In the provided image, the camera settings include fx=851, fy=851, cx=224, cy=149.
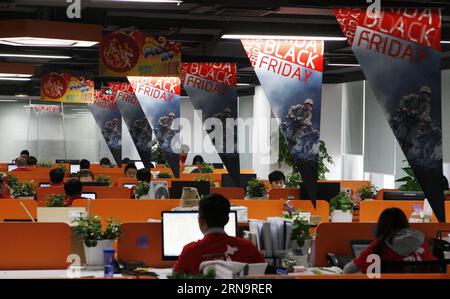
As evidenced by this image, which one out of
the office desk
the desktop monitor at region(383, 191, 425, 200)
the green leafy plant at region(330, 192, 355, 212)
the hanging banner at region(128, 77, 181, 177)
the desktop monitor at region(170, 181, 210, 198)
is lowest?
the office desk

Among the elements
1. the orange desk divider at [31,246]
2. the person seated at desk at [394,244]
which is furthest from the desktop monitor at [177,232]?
the person seated at desk at [394,244]

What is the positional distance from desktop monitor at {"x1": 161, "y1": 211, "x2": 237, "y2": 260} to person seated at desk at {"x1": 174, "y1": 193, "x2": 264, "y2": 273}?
1.20 metres

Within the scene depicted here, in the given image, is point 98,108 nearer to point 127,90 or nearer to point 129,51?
point 127,90

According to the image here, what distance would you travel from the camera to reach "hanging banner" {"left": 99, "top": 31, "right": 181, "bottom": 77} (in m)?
13.3

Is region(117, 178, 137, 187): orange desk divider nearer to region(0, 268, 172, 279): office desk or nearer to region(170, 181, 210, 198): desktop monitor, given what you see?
region(170, 181, 210, 198): desktop monitor


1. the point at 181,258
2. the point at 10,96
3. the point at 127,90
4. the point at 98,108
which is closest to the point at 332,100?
the point at 127,90

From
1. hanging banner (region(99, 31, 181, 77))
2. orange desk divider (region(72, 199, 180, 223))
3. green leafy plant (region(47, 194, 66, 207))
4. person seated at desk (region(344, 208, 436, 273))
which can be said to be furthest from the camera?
hanging banner (region(99, 31, 181, 77))

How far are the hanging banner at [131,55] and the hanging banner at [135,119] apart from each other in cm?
581

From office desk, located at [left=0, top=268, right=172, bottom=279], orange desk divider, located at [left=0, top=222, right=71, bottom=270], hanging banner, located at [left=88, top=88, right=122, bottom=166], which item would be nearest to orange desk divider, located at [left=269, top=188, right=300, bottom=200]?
office desk, located at [left=0, top=268, right=172, bottom=279]

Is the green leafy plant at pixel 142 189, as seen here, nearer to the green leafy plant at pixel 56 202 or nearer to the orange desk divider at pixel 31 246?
the green leafy plant at pixel 56 202

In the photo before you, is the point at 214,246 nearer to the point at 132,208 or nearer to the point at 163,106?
the point at 132,208

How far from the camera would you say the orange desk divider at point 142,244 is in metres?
6.47

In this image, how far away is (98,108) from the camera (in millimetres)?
26406

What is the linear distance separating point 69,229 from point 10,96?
24.0 meters
